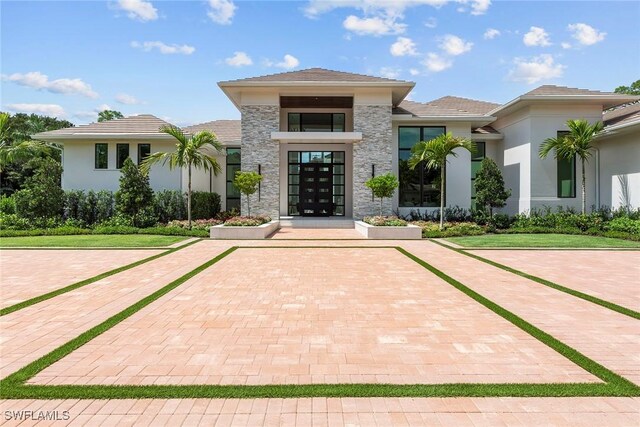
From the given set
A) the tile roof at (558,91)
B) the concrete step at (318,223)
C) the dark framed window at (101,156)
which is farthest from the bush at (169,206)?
the tile roof at (558,91)

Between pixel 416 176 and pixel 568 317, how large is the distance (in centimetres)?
1632

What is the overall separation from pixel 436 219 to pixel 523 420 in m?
18.8

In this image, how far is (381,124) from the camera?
801 inches

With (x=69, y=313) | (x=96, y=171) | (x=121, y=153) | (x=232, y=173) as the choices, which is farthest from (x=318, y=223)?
(x=69, y=313)

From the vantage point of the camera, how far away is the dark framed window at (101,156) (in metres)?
20.7

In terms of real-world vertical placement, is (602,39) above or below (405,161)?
above

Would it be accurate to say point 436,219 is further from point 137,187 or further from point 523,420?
point 523,420

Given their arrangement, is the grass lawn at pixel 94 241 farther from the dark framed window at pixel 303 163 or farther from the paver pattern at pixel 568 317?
the paver pattern at pixel 568 317

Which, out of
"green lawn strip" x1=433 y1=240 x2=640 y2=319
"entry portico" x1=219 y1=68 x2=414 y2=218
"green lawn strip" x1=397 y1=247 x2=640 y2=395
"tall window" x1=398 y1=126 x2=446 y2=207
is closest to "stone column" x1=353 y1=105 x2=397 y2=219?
"entry portico" x1=219 y1=68 x2=414 y2=218

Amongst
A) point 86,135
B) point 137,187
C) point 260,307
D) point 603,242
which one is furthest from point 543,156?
point 86,135

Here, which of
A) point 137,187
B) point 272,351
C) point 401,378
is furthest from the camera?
point 137,187

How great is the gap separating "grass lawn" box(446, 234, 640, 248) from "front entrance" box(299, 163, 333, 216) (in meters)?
8.85

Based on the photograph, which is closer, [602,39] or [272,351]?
[272,351]

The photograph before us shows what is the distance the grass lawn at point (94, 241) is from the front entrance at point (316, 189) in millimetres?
8852
